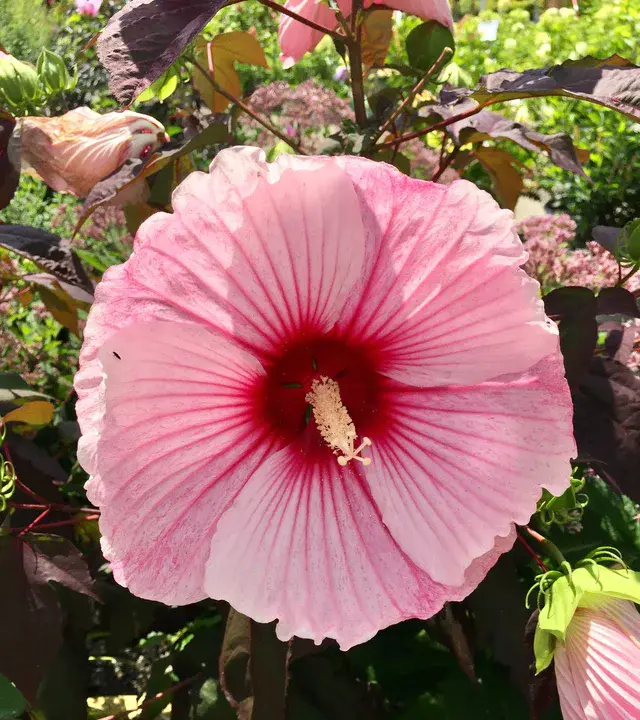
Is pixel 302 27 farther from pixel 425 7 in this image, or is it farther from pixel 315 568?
pixel 315 568

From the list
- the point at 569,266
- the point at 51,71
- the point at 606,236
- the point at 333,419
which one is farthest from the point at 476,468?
the point at 569,266

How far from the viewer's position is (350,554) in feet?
1.58

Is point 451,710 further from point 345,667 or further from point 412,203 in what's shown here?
point 412,203

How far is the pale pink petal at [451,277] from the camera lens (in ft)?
1.38

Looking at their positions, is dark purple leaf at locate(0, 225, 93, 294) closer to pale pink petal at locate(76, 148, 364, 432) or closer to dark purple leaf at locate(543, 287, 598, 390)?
pale pink petal at locate(76, 148, 364, 432)

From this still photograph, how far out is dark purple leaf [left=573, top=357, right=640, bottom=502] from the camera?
64cm

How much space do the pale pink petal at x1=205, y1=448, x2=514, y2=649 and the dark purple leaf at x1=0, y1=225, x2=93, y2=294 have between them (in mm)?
407

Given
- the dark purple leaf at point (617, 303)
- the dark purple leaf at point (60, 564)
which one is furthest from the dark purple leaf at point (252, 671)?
the dark purple leaf at point (617, 303)

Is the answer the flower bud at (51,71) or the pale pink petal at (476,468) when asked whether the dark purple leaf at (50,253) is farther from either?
the pale pink petal at (476,468)

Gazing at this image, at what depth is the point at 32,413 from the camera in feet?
2.34

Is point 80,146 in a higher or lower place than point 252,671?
higher

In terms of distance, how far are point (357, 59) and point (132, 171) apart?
0.25 m

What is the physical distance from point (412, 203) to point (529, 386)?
0.15 metres

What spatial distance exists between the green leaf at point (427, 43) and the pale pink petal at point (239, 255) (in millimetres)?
350
